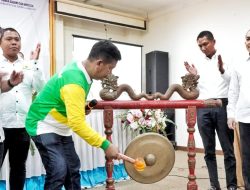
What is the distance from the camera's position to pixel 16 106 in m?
2.03

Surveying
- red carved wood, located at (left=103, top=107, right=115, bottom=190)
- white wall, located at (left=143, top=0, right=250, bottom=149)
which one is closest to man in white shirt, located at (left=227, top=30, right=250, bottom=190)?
red carved wood, located at (left=103, top=107, right=115, bottom=190)

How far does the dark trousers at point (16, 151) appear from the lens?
78.5 inches

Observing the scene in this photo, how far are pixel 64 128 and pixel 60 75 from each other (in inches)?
11.3

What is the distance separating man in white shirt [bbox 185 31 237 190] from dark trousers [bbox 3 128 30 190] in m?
1.41

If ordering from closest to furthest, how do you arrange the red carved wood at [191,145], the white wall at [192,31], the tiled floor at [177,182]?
the red carved wood at [191,145] → the tiled floor at [177,182] → the white wall at [192,31]

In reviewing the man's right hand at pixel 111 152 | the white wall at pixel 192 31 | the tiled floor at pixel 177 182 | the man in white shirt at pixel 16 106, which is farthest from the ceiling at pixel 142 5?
the man's right hand at pixel 111 152

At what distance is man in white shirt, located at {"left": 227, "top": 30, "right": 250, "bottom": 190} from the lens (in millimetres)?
2105

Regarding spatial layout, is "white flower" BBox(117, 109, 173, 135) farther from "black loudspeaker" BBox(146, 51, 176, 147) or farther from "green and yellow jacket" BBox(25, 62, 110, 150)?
"black loudspeaker" BBox(146, 51, 176, 147)

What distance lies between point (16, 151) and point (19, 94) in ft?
1.23

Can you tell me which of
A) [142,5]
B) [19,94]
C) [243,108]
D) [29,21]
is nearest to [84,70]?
[19,94]

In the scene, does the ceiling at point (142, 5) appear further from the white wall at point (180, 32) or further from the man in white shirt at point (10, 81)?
the man in white shirt at point (10, 81)

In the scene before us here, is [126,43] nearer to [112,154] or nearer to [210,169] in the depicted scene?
[210,169]

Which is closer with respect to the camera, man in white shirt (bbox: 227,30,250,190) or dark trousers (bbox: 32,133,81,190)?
dark trousers (bbox: 32,133,81,190)

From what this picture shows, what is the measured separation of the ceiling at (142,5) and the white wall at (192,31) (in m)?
0.10
